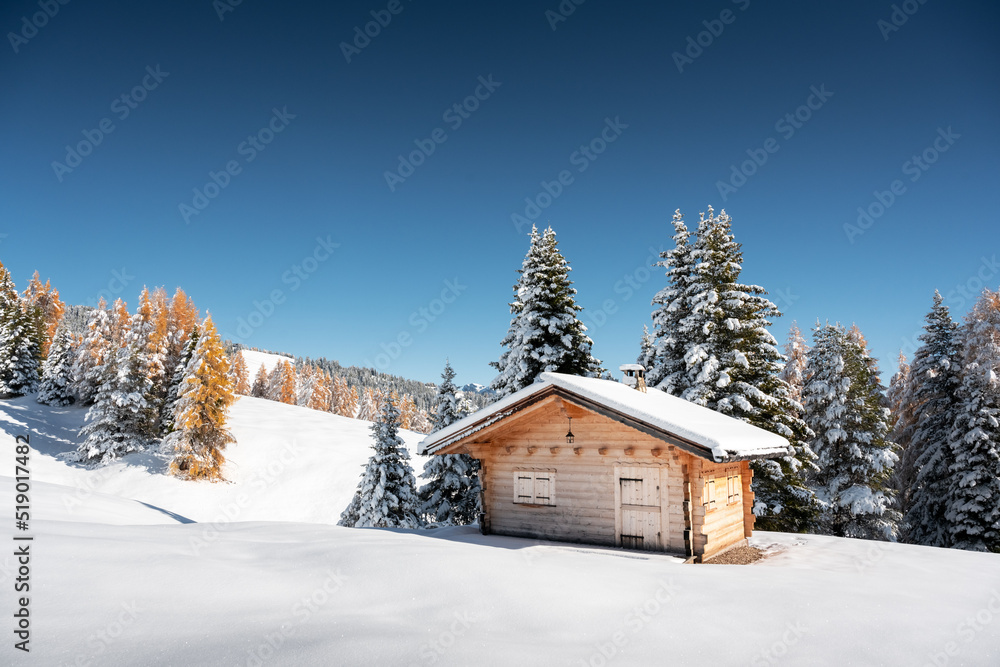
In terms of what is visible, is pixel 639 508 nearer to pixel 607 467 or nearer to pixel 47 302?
pixel 607 467

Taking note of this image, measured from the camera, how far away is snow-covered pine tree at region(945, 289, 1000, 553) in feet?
65.7

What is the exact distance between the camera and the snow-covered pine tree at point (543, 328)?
74.3ft

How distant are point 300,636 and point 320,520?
30574 millimetres

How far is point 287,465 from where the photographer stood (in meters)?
38.5

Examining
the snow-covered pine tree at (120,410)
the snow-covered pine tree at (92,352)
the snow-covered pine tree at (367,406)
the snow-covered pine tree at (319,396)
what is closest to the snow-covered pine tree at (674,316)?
the snow-covered pine tree at (120,410)

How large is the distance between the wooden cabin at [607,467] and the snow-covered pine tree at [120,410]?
103 feet

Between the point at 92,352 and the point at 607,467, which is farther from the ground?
the point at 92,352

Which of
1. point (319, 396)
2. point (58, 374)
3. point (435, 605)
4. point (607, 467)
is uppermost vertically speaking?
point (319, 396)

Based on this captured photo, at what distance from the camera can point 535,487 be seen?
14523 millimetres

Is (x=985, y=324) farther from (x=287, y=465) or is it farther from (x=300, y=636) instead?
(x=287, y=465)

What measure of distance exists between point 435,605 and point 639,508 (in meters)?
8.26

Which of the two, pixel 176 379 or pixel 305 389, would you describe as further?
pixel 305 389

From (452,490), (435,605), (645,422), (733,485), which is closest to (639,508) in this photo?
(645,422)

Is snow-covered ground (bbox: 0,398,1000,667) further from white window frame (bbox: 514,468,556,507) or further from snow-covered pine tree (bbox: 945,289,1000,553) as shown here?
snow-covered pine tree (bbox: 945,289,1000,553)
